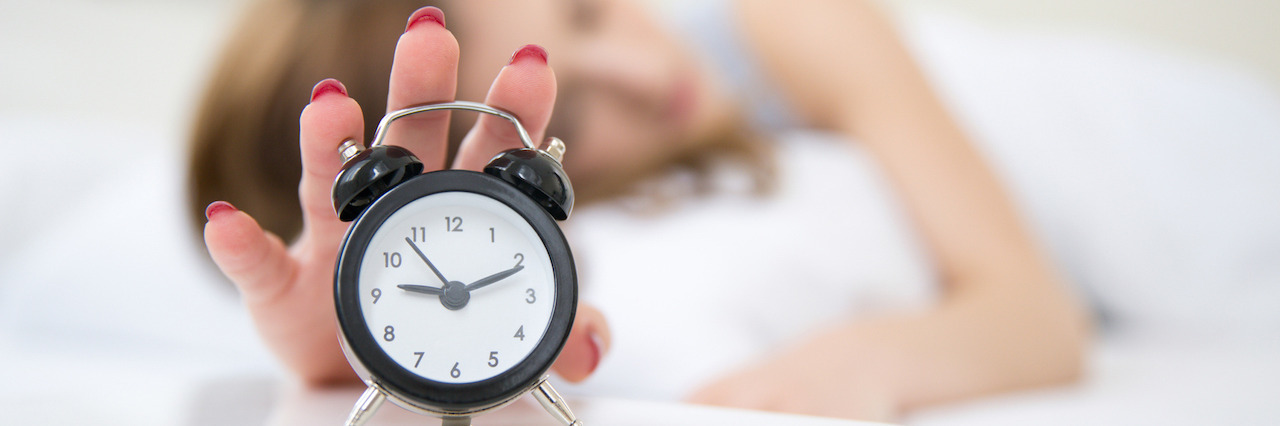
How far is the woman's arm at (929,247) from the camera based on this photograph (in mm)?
701

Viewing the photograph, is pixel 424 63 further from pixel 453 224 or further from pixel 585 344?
pixel 585 344

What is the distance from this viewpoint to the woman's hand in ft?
1.22

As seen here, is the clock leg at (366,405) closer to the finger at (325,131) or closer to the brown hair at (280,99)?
the finger at (325,131)

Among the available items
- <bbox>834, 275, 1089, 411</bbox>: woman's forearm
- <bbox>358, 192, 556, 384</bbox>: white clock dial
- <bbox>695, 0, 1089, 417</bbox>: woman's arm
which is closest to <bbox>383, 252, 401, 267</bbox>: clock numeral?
<bbox>358, 192, 556, 384</bbox>: white clock dial

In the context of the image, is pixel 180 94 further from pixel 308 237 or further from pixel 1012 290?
pixel 1012 290

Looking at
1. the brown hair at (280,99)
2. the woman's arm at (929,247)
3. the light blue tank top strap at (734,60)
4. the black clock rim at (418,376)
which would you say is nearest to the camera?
the black clock rim at (418,376)

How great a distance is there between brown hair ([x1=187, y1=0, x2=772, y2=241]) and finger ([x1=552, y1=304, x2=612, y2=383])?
0.53m

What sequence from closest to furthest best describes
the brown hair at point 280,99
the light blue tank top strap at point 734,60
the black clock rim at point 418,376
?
the black clock rim at point 418,376 < the brown hair at point 280,99 < the light blue tank top strap at point 734,60

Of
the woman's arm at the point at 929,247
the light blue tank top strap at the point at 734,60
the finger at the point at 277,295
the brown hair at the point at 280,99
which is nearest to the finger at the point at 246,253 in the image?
the finger at the point at 277,295

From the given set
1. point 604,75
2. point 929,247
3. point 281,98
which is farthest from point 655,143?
point 281,98

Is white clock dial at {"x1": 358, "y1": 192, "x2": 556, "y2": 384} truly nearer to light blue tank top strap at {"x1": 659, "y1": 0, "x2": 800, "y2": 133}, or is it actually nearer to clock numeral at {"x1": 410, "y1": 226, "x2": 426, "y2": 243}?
clock numeral at {"x1": 410, "y1": 226, "x2": 426, "y2": 243}

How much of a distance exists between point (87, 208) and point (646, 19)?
0.98 metres

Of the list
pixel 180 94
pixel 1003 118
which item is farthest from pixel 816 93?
pixel 180 94

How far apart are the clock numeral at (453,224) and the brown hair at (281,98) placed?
0.56 meters
